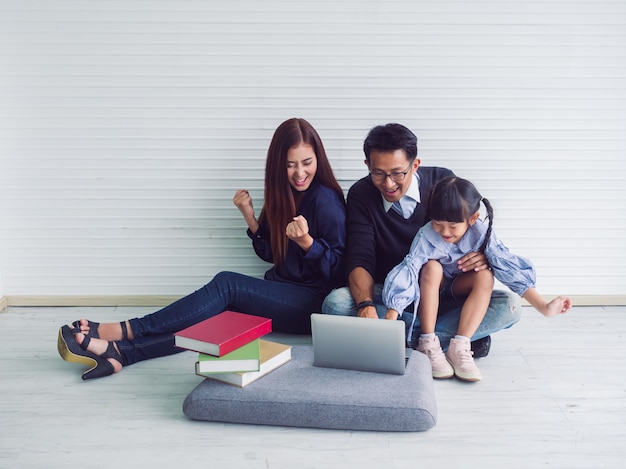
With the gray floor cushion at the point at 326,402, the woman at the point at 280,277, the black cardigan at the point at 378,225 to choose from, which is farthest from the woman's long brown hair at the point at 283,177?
the gray floor cushion at the point at 326,402

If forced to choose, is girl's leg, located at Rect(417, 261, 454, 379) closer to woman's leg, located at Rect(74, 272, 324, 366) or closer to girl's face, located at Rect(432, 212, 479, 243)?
girl's face, located at Rect(432, 212, 479, 243)

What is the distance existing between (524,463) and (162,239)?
1.80 metres

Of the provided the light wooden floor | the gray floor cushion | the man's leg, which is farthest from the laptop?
the man's leg

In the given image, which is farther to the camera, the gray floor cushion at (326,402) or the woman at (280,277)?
the woman at (280,277)

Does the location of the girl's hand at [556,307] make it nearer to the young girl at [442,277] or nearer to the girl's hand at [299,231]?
the young girl at [442,277]

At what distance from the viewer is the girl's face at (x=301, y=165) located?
2438 millimetres

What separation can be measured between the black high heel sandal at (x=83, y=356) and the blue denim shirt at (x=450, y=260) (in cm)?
101

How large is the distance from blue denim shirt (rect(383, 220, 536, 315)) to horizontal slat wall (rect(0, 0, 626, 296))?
61 centimetres

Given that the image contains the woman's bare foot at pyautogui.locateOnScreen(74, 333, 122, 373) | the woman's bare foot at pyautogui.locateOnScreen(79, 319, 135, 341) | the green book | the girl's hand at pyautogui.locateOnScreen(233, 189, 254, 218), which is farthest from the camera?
the girl's hand at pyautogui.locateOnScreen(233, 189, 254, 218)

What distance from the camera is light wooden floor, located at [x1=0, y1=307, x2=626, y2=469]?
1765 mm

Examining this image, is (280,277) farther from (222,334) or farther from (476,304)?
(476,304)

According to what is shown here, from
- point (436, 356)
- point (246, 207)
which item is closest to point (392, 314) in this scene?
point (436, 356)

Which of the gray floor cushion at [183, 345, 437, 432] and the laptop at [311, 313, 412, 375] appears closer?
the gray floor cushion at [183, 345, 437, 432]

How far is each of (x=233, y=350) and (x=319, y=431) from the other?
14.3 inches
